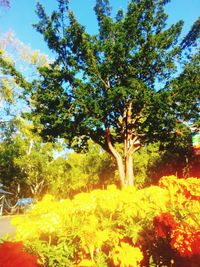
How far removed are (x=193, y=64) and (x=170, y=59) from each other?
1685 mm

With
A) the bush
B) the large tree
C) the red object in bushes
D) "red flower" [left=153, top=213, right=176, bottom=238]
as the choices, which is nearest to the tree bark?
the large tree

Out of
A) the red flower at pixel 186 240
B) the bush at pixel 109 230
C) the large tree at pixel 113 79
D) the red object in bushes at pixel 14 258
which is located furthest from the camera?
the large tree at pixel 113 79

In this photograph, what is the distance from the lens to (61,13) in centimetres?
2036

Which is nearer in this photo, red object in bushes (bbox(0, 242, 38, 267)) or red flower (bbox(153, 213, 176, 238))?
red object in bushes (bbox(0, 242, 38, 267))

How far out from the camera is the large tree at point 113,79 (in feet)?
62.7

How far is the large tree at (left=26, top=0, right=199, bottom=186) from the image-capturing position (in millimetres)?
19125

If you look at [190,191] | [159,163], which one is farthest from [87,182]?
[190,191]

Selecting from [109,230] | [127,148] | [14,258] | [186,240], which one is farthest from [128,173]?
[14,258]

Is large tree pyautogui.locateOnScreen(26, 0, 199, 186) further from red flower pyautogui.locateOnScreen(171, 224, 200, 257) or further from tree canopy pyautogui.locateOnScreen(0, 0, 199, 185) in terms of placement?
red flower pyautogui.locateOnScreen(171, 224, 200, 257)

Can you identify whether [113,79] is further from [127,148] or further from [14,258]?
[14,258]

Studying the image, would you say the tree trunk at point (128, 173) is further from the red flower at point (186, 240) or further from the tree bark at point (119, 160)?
the red flower at point (186, 240)

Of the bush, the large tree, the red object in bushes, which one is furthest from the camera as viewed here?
the large tree

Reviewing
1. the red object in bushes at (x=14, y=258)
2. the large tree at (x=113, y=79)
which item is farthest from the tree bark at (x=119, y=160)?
the red object in bushes at (x=14, y=258)

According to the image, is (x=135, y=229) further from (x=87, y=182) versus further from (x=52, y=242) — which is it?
(x=87, y=182)
